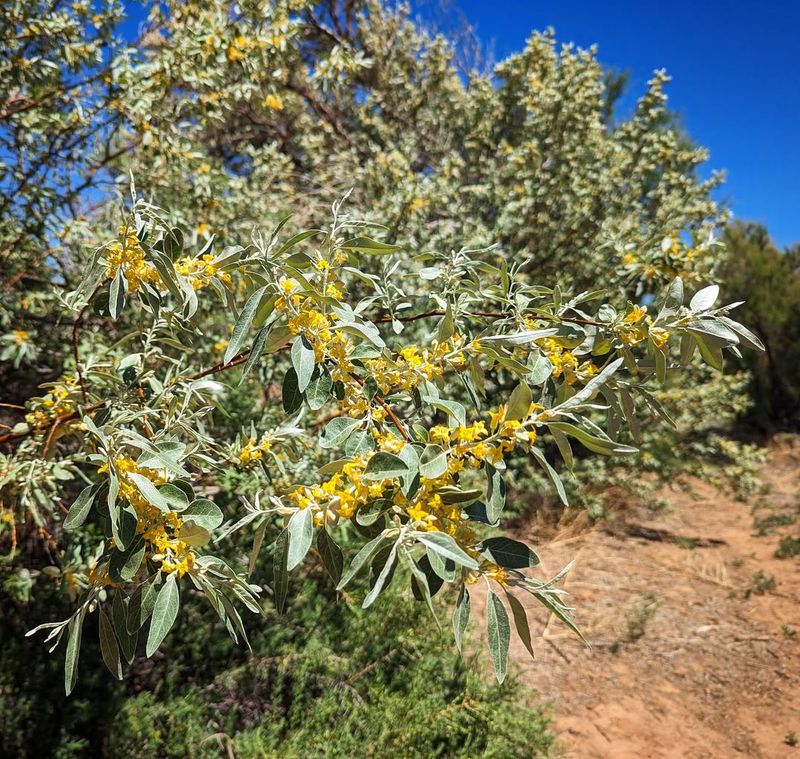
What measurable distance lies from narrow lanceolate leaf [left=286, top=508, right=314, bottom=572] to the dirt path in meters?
2.62

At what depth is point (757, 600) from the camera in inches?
172

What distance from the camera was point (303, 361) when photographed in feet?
3.06

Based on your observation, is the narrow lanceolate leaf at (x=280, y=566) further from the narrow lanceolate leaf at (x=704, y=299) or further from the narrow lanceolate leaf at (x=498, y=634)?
the narrow lanceolate leaf at (x=704, y=299)

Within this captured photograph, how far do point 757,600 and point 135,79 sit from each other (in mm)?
5427

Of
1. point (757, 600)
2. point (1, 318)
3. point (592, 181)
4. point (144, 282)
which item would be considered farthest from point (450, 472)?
point (757, 600)

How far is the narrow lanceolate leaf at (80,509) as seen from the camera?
89cm

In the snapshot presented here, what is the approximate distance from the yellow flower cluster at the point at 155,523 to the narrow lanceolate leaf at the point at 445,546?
0.42 meters

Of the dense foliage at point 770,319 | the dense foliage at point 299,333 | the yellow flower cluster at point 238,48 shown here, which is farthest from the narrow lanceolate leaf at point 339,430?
the dense foliage at point 770,319

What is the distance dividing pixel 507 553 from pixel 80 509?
28.6 inches

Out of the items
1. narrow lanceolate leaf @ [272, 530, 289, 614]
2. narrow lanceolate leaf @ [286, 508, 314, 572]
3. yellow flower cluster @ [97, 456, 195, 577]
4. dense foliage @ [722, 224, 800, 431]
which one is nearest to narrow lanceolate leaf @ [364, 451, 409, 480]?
narrow lanceolate leaf @ [286, 508, 314, 572]

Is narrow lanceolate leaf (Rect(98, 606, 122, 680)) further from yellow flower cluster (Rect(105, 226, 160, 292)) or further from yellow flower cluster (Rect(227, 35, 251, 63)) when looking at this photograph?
yellow flower cluster (Rect(227, 35, 251, 63))

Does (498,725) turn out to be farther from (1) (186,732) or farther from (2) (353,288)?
(2) (353,288)

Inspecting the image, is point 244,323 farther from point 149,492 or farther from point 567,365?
point 567,365

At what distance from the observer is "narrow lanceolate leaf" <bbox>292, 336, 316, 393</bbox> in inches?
36.0
